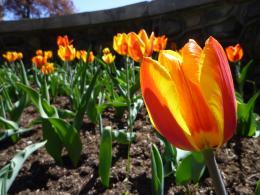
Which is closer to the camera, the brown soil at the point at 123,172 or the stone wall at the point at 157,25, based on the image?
the brown soil at the point at 123,172

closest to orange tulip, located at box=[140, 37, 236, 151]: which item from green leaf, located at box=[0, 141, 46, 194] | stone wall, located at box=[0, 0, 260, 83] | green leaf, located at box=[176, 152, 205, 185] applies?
green leaf, located at box=[176, 152, 205, 185]

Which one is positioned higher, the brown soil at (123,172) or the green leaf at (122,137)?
the green leaf at (122,137)

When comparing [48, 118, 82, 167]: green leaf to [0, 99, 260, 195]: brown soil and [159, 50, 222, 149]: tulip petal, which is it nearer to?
[0, 99, 260, 195]: brown soil

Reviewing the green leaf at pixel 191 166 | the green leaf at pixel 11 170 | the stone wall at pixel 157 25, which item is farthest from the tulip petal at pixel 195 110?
the stone wall at pixel 157 25

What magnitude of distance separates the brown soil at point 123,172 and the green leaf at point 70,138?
2.3 inches

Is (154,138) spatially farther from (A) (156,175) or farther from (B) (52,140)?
(A) (156,175)

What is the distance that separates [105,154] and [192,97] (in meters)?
0.93

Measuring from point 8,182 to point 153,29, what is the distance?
10.7 ft

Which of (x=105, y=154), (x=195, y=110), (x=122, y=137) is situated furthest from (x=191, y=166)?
(x=195, y=110)

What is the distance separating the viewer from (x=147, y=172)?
1.65 metres

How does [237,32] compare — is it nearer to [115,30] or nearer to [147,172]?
[115,30]

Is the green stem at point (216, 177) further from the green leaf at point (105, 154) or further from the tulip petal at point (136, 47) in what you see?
the tulip petal at point (136, 47)

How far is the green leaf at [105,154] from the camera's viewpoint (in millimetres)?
1437

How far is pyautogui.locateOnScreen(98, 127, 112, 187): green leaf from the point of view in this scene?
4.71 ft
